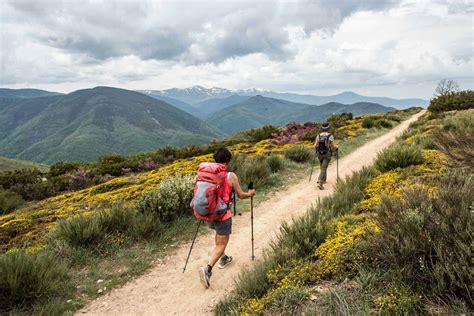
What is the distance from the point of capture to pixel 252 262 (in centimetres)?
530

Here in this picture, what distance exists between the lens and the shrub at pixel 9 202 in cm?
1282

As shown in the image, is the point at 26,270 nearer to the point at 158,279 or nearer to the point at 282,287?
the point at 158,279

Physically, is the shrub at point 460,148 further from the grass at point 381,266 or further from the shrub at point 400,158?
the grass at point 381,266

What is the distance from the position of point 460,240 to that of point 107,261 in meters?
5.90

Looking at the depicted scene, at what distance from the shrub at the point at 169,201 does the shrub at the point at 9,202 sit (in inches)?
395

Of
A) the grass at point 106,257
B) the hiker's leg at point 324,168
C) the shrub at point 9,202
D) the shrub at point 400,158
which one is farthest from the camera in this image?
the shrub at point 9,202

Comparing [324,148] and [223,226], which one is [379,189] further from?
[324,148]

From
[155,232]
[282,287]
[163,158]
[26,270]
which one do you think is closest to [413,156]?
[282,287]

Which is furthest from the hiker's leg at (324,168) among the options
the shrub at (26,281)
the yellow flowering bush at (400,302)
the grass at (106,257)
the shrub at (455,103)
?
the shrub at (455,103)

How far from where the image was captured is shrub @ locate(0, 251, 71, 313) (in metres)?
4.08

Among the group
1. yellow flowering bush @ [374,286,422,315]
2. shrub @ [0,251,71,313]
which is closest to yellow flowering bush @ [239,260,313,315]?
yellow flowering bush @ [374,286,422,315]

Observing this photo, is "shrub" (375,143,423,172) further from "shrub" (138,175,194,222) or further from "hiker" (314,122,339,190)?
"shrub" (138,175,194,222)

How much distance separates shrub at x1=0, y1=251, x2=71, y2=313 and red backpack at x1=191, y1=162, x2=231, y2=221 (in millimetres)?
2653

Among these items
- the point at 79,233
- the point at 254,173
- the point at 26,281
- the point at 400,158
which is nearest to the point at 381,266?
Answer: the point at 26,281
